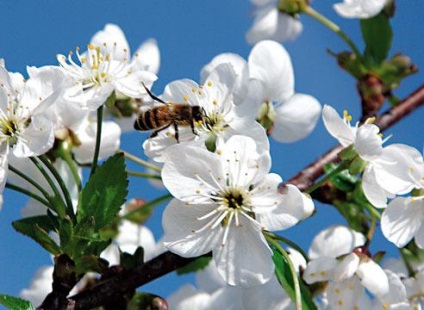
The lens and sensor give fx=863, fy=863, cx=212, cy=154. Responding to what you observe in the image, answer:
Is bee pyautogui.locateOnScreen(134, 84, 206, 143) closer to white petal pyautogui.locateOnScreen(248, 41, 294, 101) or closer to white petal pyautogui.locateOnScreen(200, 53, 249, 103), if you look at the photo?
white petal pyautogui.locateOnScreen(200, 53, 249, 103)

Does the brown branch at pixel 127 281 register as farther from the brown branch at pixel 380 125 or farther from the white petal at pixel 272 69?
the white petal at pixel 272 69

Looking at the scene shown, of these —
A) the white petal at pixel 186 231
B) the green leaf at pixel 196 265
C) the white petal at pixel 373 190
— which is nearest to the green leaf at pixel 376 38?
the green leaf at pixel 196 265

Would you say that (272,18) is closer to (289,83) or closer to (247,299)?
(289,83)

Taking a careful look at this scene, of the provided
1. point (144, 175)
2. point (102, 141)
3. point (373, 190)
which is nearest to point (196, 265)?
point (144, 175)

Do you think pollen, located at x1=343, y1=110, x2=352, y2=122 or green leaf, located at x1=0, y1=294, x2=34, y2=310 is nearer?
green leaf, located at x1=0, y1=294, x2=34, y2=310

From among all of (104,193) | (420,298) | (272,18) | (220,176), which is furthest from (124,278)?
(272,18)

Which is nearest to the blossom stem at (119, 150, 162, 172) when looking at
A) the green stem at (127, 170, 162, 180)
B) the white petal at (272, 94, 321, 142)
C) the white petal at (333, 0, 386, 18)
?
the green stem at (127, 170, 162, 180)

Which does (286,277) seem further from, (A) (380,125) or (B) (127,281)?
(A) (380,125)
